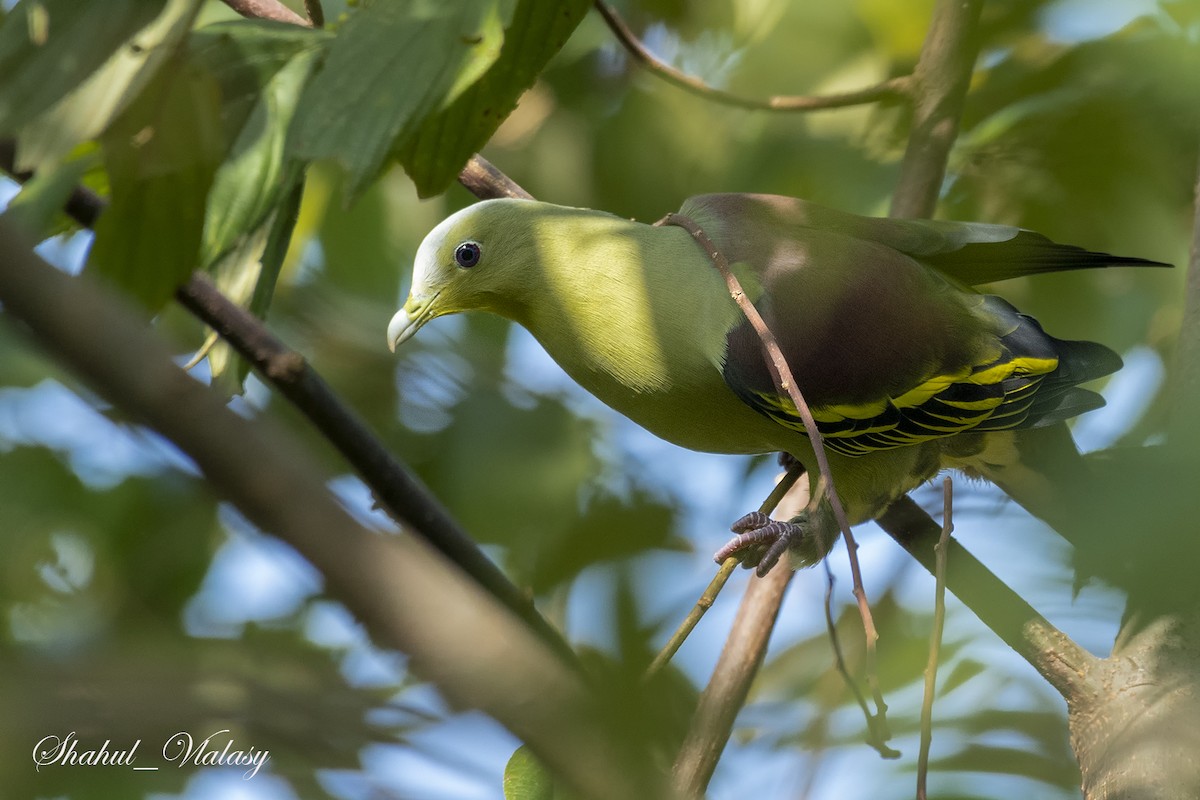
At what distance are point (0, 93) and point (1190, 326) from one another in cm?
240

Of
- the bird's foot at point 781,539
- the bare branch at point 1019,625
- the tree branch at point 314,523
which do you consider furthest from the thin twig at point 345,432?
the bare branch at point 1019,625

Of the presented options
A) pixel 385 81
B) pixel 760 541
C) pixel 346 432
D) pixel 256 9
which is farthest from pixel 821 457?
pixel 256 9

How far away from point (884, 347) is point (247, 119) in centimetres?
169

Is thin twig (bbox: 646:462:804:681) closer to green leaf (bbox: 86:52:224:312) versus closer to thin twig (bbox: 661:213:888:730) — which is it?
thin twig (bbox: 661:213:888:730)

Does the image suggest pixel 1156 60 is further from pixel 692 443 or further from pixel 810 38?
pixel 810 38

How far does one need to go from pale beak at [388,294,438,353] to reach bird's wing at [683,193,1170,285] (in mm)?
740

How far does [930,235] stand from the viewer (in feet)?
9.54

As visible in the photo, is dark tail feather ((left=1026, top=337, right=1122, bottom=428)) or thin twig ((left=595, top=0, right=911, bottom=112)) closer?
dark tail feather ((left=1026, top=337, right=1122, bottom=428))

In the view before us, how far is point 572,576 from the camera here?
1.42m

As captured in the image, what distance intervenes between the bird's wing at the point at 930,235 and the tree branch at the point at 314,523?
89.3 inches

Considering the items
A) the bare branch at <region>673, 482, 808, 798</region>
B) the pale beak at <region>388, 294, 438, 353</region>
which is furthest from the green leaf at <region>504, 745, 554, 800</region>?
the pale beak at <region>388, 294, 438, 353</region>

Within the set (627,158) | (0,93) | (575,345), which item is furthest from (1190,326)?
(0,93)

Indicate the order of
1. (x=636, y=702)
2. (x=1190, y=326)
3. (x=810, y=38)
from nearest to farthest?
(x=636, y=702) → (x=1190, y=326) → (x=810, y=38)

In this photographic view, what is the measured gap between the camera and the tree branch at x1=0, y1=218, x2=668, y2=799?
665mm
